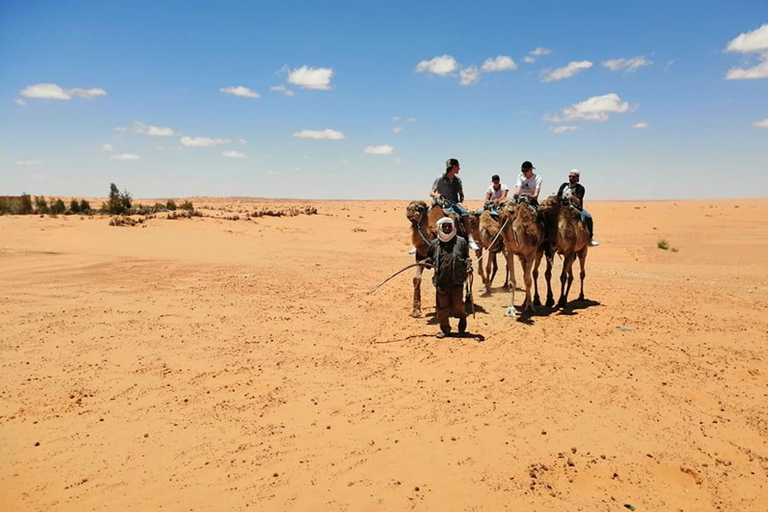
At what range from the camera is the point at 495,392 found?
641cm

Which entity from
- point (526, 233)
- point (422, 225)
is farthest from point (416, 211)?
point (526, 233)

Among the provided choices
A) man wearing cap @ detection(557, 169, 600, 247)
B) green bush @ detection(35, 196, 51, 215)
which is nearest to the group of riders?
man wearing cap @ detection(557, 169, 600, 247)

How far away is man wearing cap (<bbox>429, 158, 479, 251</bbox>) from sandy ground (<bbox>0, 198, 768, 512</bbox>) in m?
2.10

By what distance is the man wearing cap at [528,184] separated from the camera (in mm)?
10117

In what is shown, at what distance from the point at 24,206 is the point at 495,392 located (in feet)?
114

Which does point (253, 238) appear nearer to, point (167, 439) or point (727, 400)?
point (167, 439)

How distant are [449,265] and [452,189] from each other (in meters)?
2.45

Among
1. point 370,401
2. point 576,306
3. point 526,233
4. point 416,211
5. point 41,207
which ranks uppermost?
point 41,207

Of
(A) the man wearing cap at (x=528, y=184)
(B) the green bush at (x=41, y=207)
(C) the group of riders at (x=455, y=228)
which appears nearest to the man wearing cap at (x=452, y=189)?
(C) the group of riders at (x=455, y=228)

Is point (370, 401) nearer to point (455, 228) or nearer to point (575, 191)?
point (455, 228)

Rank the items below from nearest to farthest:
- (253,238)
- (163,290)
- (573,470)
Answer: (573,470)
(163,290)
(253,238)

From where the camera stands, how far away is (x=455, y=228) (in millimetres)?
8391

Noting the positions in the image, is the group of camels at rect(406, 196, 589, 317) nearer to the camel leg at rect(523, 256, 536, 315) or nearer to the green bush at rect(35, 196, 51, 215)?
the camel leg at rect(523, 256, 536, 315)

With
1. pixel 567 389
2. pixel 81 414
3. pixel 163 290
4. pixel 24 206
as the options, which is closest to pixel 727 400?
pixel 567 389
